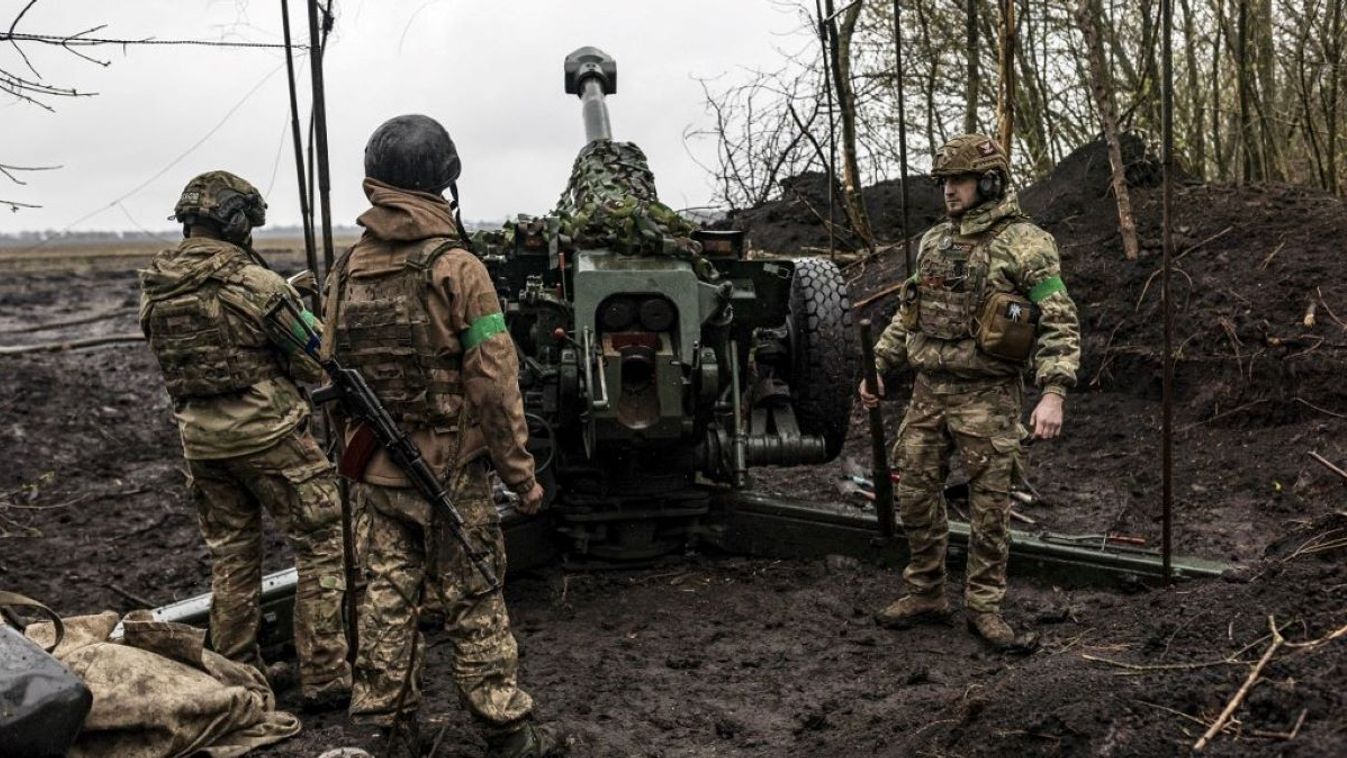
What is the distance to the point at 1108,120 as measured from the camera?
337 inches

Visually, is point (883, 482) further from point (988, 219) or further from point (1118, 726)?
point (1118, 726)

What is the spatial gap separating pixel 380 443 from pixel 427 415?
0.55 ft

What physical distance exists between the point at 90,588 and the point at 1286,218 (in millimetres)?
A: 7872

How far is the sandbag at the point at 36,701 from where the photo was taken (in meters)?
3.16

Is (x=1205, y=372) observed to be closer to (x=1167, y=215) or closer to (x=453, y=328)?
(x=1167, y=215)

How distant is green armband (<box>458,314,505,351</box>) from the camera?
3836 millimetres

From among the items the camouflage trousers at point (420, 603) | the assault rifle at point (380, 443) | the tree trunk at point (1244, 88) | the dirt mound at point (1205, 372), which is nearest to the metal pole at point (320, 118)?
the assault rifle at point (380, 443)

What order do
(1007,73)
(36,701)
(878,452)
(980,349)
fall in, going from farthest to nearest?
1. (1007,73)
2. (878,452)
3. (980,349)
4. (36,701)

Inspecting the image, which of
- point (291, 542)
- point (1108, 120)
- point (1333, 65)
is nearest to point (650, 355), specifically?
point (291, 542)

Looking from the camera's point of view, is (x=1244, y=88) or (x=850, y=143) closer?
(x=1244, y=88)

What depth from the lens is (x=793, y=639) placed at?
5488 mm

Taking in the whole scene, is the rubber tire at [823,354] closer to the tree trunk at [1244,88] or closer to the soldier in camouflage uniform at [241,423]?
the soldier in camouflage uniform at [241,423]

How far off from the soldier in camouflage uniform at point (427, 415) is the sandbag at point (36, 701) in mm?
881

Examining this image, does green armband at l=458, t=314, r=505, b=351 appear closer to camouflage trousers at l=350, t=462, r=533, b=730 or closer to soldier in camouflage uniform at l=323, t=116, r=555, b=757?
soldier in camouflage uniform at l=323, t=116, r=555, b=757
